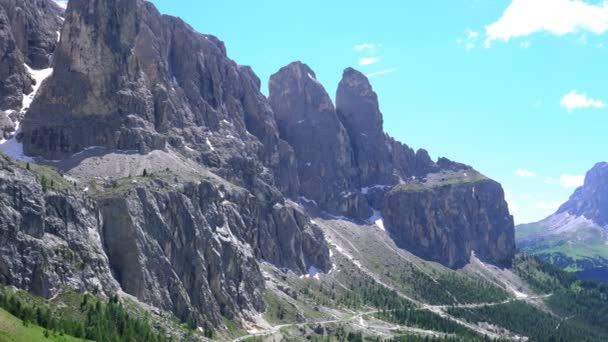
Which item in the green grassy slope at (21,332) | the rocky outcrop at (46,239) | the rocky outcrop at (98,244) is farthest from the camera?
the rocky outcrop at (98,244)

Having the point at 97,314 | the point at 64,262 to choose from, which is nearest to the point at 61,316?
the point at 97,314

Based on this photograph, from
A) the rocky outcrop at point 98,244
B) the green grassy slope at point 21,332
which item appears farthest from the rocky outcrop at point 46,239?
the green grassy slope at point 21,332

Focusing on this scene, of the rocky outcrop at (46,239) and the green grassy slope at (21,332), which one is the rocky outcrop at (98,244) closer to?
the rocky outcrop at (46,239)

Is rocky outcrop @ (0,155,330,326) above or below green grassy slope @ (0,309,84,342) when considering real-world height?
above

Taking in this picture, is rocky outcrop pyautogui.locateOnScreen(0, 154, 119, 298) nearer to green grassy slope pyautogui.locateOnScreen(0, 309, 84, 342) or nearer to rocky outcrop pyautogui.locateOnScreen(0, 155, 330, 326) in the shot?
rocky outcrop pyautogui.locateOnScreen(0, 155, 330, 326)

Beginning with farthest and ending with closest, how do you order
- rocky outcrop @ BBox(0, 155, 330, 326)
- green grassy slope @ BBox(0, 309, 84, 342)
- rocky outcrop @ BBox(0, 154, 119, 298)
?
rocky outcrop @ BBox(0, 155, 330, 326), rocky outcrop @ BBox(0, 154, 119, 298), green grassy slope @ BBox(0, 309, 84, 342)

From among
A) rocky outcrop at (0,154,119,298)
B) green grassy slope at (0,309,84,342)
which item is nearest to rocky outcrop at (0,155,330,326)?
rocky outcrop at (0,154,119,298)

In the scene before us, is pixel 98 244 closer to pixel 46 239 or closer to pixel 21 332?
pixel 46 239

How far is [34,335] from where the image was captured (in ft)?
393

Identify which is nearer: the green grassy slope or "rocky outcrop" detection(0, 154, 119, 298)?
the green grassy slope

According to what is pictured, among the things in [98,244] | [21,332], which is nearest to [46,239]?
[98,244]

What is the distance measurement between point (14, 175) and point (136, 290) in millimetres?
39015

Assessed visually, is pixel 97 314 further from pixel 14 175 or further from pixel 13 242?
pixel 14 175

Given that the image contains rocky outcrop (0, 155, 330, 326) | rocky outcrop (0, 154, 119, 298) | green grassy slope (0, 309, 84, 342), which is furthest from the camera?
rocky outcrop (0, 155, 330, 326)
